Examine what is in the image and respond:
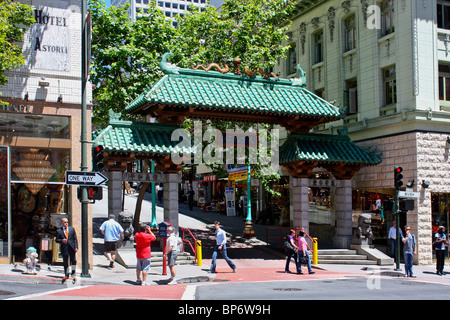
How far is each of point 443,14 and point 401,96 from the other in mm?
4302

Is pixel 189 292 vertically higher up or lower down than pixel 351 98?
lower down

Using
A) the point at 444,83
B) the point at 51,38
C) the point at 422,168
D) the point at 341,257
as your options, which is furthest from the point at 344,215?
the point at 51,38

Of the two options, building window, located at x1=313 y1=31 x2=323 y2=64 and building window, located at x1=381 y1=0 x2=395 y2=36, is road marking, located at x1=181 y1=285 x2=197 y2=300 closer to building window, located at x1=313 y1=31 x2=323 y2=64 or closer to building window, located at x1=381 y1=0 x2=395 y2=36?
building window, located at x1=381 y1=0 x2=395 y2=36

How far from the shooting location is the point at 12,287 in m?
13.6

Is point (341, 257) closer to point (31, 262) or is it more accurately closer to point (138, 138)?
point (138, 138)

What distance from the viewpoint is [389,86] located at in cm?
2516

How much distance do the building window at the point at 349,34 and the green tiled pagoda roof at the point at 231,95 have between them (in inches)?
247

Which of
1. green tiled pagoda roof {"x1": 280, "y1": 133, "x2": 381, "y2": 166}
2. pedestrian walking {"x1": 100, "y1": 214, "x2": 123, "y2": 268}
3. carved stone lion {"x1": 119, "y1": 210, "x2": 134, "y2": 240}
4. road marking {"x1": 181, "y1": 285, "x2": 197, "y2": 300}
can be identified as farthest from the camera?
green tiled pagoda roof {"x1": 280, "y1": 133, "x2": 381, "y2": 166}

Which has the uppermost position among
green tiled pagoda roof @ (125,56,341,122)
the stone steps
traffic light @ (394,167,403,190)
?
green tiled pagoda roof @ (125,56,341,122)

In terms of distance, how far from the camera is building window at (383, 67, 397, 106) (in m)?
24.8

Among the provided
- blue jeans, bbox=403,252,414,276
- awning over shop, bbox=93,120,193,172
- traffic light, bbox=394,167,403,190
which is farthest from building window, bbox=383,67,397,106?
awning over shop, bbox=93,120,193,172

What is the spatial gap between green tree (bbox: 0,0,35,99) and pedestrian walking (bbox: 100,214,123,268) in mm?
5618

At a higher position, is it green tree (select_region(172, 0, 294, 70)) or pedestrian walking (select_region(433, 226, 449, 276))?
green tree (select_region(172, 0, 294, 70))
